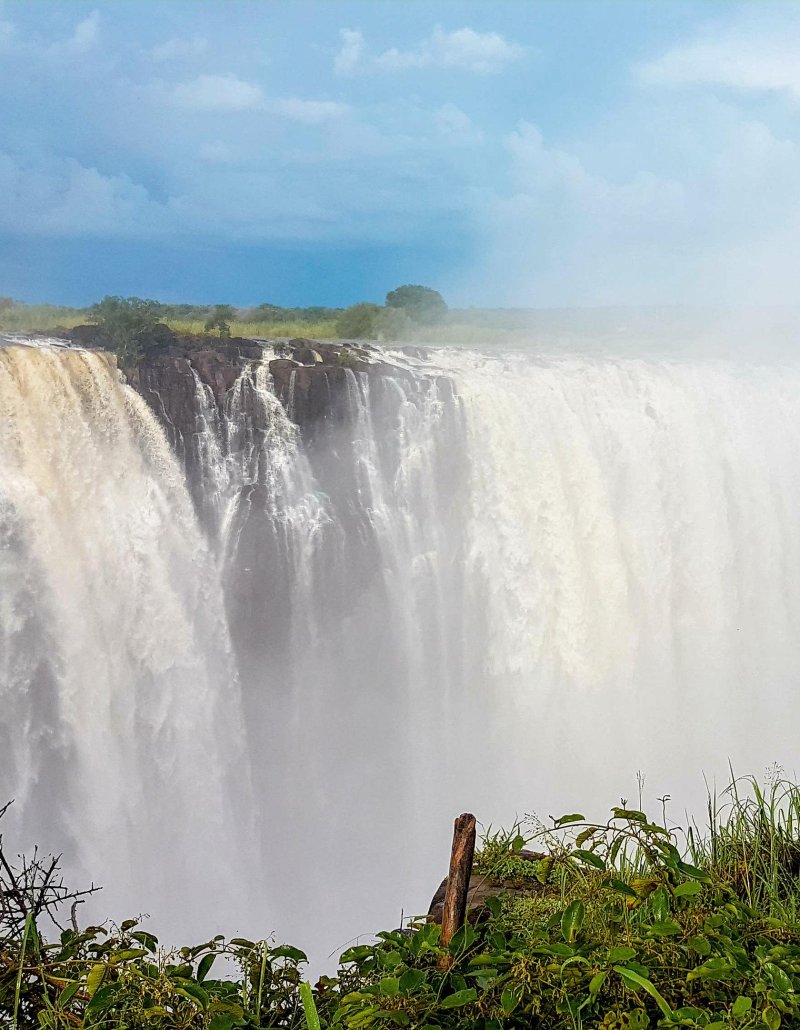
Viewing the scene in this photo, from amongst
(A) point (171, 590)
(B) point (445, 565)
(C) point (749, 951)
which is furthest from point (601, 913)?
(B) point (445, 565)

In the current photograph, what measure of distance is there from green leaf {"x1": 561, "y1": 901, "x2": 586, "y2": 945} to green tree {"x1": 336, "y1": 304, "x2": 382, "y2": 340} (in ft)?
37.3

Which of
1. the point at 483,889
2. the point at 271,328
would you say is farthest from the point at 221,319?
the point at 483,889

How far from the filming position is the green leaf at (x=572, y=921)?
1460 mm

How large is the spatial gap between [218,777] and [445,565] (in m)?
3.14

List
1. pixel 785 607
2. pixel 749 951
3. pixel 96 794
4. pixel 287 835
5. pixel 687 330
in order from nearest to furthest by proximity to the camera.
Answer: pixel 749 951, pixel 96 794, pixel 287 835, pixel 785 607, pixel 687 330

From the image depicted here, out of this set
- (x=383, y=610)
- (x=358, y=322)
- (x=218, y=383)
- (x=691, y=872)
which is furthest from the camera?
(x=358, y=322)

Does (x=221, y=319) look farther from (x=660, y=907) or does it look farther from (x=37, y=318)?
(x=660, y=907)

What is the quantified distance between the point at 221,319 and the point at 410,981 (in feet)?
31.1

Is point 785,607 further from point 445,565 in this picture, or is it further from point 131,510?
point 131,510

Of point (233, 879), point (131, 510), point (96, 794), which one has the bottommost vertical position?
point (233, 879)

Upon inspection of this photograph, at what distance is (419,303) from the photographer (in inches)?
580

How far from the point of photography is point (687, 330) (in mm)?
15453

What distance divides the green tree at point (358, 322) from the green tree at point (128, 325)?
3.95 m

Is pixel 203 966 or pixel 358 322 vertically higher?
pixel 358 322
